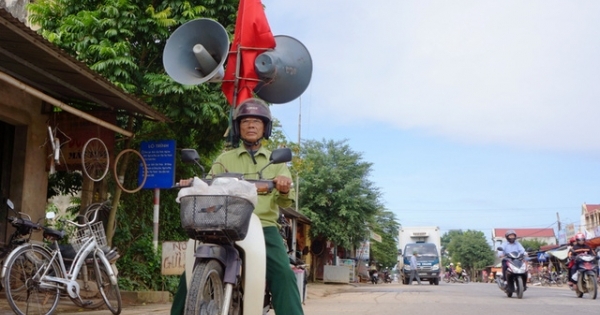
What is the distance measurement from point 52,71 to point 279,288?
200 inches

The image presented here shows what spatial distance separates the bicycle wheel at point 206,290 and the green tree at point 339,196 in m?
25.5

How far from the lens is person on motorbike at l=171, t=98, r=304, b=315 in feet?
13.0

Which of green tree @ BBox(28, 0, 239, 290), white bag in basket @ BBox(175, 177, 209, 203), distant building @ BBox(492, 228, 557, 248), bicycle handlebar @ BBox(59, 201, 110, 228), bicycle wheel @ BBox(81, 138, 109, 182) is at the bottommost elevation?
white bag in basket @ BBox(175, 177, 209, 203)

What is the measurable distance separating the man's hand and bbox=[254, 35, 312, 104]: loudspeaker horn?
3496 mm

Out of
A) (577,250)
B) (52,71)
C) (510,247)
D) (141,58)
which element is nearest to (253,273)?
(52,71)

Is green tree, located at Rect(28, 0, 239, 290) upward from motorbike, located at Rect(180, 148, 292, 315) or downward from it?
upward

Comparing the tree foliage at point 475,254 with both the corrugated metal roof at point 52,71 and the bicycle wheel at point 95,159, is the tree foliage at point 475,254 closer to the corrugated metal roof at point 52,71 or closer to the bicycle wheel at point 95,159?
the bicycle wheel at point 95,159

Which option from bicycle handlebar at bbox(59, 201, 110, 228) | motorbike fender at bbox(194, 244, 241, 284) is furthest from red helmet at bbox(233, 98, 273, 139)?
bicycle handlebar at bbox(59, 201, 110, 228)

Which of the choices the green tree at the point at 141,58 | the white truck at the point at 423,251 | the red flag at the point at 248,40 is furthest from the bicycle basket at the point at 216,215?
the white truck at the point at 423,251

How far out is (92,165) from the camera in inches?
373

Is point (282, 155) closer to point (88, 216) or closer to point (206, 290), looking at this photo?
point (206, 290)

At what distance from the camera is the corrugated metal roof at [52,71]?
250 inches

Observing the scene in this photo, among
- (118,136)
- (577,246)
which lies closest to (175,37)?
(118,136)

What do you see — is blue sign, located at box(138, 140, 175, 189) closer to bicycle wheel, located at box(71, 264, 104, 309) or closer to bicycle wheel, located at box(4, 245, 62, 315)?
bicycle wheel, located at box(71, 264, 104, 309)
